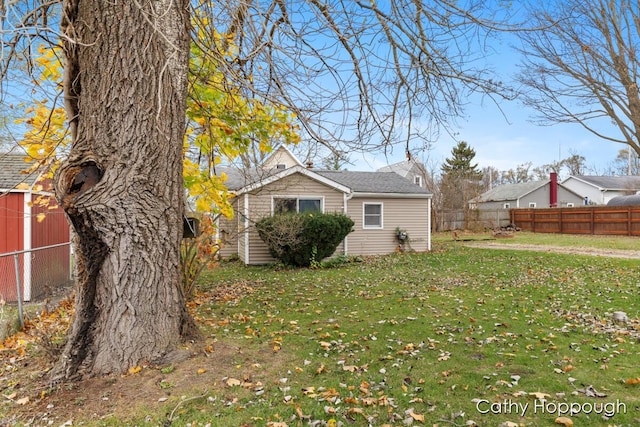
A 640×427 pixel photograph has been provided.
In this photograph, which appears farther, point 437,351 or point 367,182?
point 367,182

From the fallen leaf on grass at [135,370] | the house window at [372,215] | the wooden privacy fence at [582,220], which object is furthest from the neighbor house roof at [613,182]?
the fallen leaf on grass at [135,370]

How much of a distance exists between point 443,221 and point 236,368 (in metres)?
22.3

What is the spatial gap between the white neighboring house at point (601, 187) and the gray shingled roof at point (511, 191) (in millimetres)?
3917

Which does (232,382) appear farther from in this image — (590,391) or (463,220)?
(463,220)

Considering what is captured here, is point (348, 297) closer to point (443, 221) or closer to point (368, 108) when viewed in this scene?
point (368, 108)

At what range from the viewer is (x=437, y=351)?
153 inches

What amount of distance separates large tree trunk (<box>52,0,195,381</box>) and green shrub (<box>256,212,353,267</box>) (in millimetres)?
6887

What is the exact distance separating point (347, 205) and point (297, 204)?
2252 mm

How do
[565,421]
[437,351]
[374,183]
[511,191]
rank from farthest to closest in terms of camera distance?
[511,191] → [374,183] → [437,351] → [565,421]

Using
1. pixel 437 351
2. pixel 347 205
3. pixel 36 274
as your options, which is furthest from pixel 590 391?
pixel 347 205

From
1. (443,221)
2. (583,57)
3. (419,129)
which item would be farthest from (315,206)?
(443,221)

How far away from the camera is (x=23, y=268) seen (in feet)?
23.4

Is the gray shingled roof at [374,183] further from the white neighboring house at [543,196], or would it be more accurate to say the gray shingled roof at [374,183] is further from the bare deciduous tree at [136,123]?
the white neighboring house at [543,196]

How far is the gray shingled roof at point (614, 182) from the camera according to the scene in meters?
32.5
